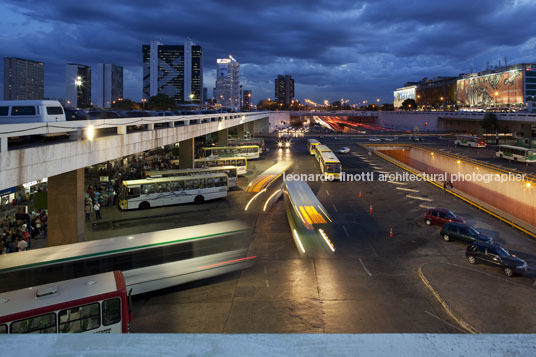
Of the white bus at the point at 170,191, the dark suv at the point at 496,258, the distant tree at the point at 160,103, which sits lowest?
the dark suv at the point at 496,258

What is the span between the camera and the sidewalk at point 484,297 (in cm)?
1145

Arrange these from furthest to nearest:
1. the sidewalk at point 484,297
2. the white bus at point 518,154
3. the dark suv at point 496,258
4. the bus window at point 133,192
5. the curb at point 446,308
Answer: the white bus at point 518,154 < the bus window at point 133,192 < the dark suv at point 496,258 < the sidewalk at point 484,297 < the curb at point 446,308

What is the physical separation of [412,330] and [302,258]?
6768 mm

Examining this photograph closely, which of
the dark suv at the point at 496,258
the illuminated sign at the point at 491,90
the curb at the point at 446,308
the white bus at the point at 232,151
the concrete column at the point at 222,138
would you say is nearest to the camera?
the curb at the point at 446,308

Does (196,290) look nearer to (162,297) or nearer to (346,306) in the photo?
(162,297)

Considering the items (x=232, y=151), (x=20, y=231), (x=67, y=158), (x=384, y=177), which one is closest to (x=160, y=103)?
(x=232, y=151)

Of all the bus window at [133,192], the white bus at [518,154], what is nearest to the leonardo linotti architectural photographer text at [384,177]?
the white bus at [518,154]

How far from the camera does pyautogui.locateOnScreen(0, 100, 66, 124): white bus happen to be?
55.0 feet

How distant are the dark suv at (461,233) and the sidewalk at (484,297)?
8.50ft

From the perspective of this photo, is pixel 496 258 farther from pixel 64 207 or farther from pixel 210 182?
pixel 210 182

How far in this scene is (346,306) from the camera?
12.5 meters

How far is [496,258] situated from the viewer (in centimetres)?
1540

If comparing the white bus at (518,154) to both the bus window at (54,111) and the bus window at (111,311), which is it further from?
the bus window at (111,311)

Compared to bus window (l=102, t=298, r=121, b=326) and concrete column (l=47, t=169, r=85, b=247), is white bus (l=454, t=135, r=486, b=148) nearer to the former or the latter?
concrete column (l=47, t=169, r=85, b=247)
